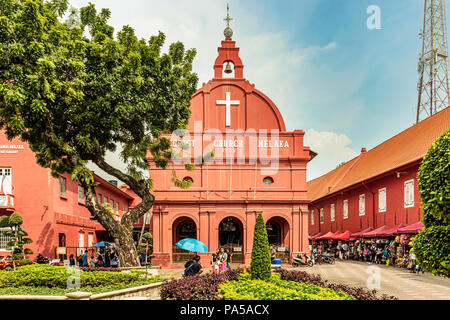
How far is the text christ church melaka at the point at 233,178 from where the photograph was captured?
91.7 ft

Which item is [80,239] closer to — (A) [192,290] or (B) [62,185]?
(B) [62,185]

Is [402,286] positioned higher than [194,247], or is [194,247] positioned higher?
[194,247]

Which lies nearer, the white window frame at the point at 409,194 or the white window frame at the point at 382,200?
the white window frame at the point at 409,194

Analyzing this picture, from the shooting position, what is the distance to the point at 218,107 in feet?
→ 98.8

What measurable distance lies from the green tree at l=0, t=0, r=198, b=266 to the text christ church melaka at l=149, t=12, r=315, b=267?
11.2 metres

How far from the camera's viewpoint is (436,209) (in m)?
7.93

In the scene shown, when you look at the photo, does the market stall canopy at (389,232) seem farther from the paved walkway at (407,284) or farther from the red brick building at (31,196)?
the red brick building at (31,196)

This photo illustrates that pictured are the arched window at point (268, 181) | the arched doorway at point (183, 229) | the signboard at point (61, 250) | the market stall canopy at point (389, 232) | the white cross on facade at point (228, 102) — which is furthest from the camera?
the white cross on facade at point (228, 102)

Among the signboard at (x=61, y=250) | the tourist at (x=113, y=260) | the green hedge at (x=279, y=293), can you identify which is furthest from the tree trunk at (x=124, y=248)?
the green hedge at (x=279, y=293)

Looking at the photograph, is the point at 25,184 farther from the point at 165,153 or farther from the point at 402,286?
the point at 402,286

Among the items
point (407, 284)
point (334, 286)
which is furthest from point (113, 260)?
point (334, 286)

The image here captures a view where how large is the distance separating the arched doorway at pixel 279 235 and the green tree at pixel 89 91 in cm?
1357
